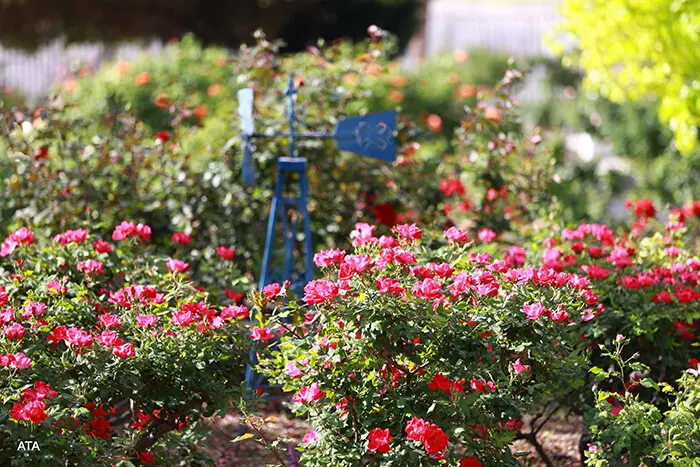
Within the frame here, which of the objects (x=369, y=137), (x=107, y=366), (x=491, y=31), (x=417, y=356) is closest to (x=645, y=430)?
(x=417, y=356)

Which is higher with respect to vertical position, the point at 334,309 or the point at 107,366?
the point at 334,309

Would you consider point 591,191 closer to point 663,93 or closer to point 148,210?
point 663,93

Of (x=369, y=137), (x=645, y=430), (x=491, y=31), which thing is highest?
(x=369, y=137)

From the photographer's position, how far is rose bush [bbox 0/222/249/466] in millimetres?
2447

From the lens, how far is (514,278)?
2.70 meters

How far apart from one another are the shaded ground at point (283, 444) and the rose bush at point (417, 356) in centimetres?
94

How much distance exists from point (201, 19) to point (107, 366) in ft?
41.5

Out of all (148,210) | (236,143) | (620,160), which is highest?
(236,143)

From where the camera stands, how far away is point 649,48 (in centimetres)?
504

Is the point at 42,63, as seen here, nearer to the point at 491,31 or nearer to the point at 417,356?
the point at 491,31

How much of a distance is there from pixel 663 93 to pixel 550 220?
5.67ft

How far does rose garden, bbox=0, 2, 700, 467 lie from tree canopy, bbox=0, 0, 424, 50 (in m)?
9.61

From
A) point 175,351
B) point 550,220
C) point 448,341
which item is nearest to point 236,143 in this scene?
point 550,220

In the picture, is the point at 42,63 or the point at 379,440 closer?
the point at 379,440
